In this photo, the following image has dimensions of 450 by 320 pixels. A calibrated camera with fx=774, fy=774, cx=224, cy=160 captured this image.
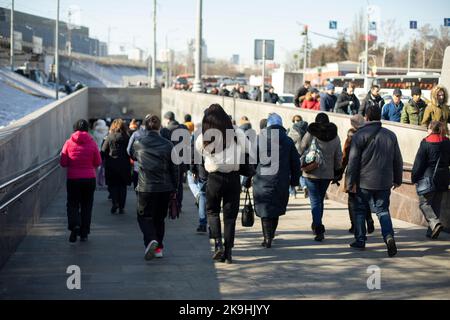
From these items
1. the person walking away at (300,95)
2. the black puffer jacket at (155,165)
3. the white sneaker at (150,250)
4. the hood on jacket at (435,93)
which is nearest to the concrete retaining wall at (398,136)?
the hood on jacket at (435,93)

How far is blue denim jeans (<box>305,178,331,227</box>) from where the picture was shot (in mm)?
10529

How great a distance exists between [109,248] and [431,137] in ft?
14.8

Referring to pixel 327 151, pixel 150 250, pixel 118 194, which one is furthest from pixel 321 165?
pixel 118 194

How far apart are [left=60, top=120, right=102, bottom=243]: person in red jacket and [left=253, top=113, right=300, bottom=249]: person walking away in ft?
7.43

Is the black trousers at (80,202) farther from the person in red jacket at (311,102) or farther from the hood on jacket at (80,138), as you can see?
the person in red jacket at (311,102)

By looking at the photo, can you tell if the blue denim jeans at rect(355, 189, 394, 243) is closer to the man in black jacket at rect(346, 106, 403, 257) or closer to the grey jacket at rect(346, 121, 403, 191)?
the man in black jacket at rect(346, 106, 403, 257)

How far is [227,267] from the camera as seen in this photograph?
886 cm

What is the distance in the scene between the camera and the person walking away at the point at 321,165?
10539mm

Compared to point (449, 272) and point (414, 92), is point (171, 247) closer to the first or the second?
point (449, 272)

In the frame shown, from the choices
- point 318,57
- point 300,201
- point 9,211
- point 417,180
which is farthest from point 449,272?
point 318,57

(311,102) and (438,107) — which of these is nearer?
(438,107)

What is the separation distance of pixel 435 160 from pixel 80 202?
4823mm

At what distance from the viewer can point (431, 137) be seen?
1041 centimetres

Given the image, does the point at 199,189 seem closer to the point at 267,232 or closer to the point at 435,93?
the point at 267,232
